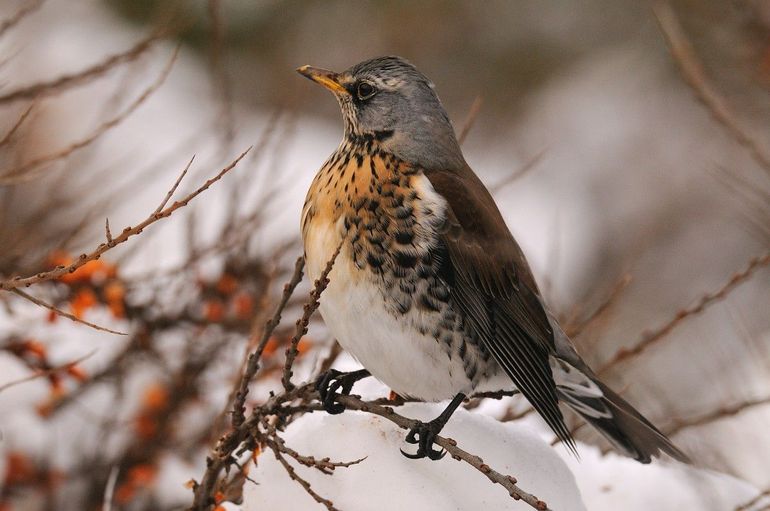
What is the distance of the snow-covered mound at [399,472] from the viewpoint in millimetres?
2754

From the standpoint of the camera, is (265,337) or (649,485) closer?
(265,337)

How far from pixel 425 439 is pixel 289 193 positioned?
5.26 metres

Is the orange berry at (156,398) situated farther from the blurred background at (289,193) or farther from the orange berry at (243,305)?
the orange berry at (243,305)

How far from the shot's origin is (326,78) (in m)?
3.40

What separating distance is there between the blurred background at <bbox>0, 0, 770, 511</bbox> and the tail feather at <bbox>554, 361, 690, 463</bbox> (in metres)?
0.19

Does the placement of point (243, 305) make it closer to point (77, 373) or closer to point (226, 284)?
point (226, 284)

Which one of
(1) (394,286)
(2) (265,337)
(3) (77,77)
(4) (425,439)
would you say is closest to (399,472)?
(4) (425,439)

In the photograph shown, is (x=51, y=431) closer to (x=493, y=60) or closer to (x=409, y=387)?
(x=409, y=387)

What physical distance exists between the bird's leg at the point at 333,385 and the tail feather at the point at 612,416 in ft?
2.31

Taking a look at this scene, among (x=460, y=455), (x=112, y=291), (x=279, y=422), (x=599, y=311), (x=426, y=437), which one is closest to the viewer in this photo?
(x=460, y=455)

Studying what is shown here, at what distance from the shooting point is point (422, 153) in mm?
3295

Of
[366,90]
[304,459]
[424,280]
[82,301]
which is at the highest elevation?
[366,90]

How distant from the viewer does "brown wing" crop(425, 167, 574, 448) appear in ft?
10.0

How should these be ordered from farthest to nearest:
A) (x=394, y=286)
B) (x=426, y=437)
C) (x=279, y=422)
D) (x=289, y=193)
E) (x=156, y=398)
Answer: (x=289, y=193) → (x=156, y=398) → (x=394, y=286) → (x=426, y=437) → (x=279, y=422)
